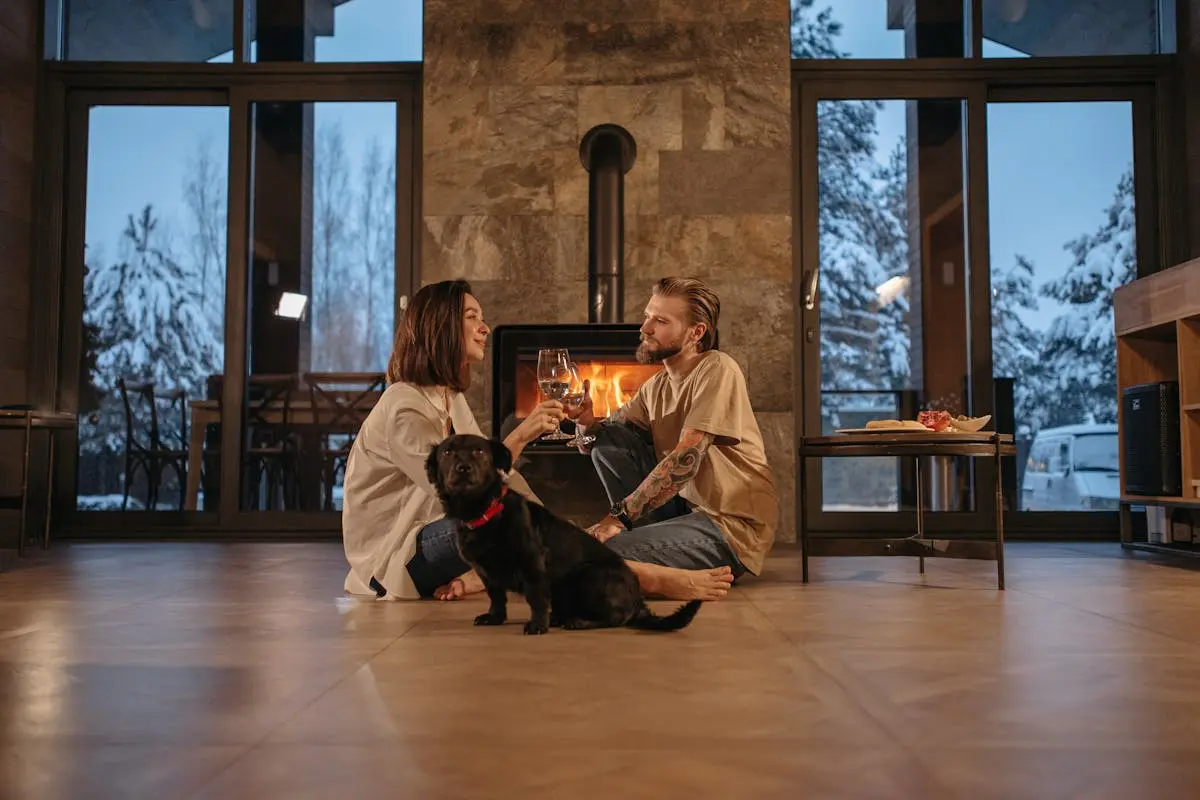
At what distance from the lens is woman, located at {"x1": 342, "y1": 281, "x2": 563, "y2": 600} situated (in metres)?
2.83

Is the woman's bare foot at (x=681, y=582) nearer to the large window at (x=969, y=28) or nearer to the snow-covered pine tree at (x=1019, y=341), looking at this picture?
the snow-covered pine tree at (x=1019, y=341)

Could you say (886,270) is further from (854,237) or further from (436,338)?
(436,338)

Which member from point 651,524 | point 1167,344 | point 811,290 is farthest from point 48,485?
point 1167,344

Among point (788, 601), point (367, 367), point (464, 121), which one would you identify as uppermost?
point (464, 121)

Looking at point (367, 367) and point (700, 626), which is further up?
point (367, 367)

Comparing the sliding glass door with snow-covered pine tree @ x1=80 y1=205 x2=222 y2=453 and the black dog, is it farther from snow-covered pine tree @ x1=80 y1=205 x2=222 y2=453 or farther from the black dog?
the black dog

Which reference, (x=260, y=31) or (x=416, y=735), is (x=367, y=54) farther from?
(x=416, y=735)

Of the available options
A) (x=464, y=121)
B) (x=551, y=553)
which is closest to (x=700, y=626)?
(x=551, y=553)

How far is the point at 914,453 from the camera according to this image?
3.22 metres

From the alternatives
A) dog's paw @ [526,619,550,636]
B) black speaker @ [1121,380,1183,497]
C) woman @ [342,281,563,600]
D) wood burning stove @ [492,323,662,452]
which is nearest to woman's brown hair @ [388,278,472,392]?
woman @ [342,281,563,600]

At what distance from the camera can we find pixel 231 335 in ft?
18.6

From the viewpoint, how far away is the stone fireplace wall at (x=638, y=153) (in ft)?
17.3

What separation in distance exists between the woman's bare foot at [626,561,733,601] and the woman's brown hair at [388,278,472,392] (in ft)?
2.39

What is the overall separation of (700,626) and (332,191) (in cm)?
413
